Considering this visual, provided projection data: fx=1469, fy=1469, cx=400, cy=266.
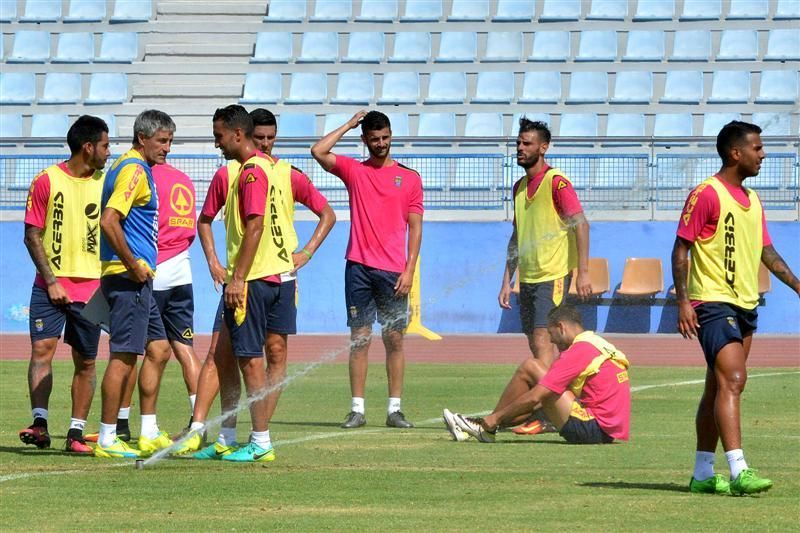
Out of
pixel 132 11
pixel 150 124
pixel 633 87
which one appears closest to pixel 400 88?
pixel 633 87

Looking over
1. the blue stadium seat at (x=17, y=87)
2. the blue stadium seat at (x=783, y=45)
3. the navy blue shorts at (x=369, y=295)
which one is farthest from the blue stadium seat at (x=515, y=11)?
the navy blue shorts at (x=369, y=295)

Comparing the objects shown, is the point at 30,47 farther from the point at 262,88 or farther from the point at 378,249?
the point at 378,249

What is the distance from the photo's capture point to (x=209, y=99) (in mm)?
31516

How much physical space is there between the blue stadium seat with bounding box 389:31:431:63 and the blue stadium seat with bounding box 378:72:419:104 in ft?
1.48

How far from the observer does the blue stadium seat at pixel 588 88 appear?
2958 centimetres

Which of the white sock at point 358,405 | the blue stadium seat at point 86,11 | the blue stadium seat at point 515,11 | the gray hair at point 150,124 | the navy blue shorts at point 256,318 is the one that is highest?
the blue stadium seat at point 515,11

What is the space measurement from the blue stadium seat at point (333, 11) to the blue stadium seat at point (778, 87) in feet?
29.2

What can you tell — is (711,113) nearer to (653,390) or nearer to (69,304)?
(653,390)

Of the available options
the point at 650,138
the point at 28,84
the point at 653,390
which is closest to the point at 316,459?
the point at 653,390

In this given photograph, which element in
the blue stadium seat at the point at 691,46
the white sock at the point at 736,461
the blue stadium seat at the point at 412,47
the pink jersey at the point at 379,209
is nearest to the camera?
the white sock at the point at 736,461

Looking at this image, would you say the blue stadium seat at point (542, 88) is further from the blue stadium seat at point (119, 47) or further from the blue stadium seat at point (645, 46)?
the blue stadium seat at point (119, 47)

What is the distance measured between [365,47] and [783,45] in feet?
28.4

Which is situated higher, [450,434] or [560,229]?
[560,229]

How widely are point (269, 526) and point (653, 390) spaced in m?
9.48
